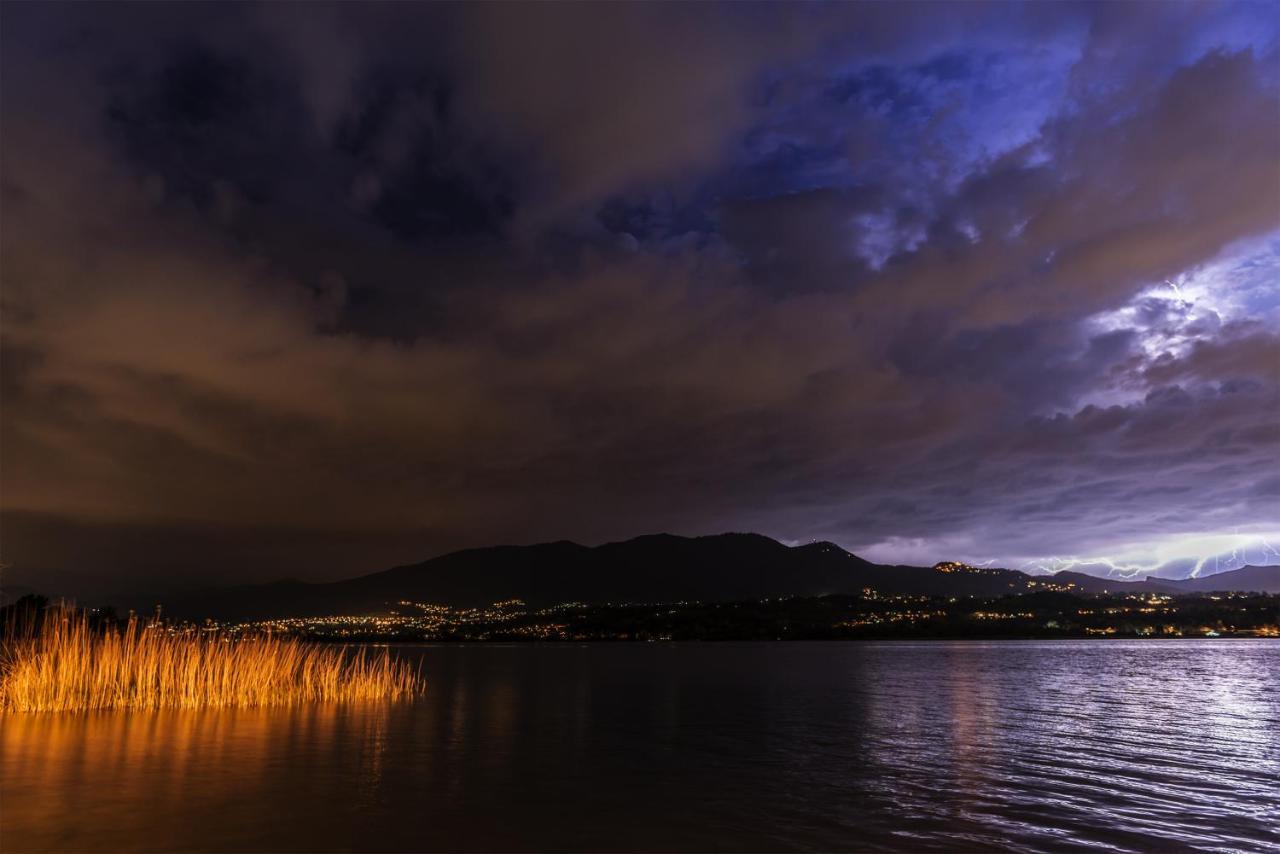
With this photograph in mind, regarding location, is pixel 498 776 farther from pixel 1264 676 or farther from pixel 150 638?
pixel 1264 676

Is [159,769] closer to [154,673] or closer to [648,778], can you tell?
[648,778]

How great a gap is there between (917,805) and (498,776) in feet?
30.2

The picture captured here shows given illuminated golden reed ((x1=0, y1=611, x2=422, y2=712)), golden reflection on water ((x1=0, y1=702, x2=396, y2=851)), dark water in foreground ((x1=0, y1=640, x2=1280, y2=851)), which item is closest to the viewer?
golden reflection on water ((x1=0, y1=702, x2=396, y2=851))

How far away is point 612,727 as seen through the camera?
30953 millimetres

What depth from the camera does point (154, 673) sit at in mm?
29844

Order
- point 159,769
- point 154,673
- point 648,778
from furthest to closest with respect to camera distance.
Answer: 1. point 154,673
2. point 648,778
3. point 159,769

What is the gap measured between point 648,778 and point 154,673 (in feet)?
63.4

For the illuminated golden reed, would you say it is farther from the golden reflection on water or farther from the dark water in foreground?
the dark water in foreground

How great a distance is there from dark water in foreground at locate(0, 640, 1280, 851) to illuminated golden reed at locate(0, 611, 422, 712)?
150cm

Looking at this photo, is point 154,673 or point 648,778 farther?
point 154,673

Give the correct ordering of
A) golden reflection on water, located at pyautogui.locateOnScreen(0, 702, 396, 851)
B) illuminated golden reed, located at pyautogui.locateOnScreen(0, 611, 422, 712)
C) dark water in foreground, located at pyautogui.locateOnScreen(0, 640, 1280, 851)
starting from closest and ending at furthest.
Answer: golden reflection on water, located at pyautogui.locateOnScreen(0, 702, 396, 851), dark water in foreground, located at pyautogui.locateOnScreen(0, 640, 1280, 851), illuminated golden reed, located at pyautogui.locateOnScreen(0, 611, 422, 712)

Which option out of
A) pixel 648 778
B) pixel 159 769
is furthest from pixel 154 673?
pixel 648 778

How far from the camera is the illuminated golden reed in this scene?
2786 centimetres

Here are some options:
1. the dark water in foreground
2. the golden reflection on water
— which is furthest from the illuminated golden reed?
the dark water in foreground
